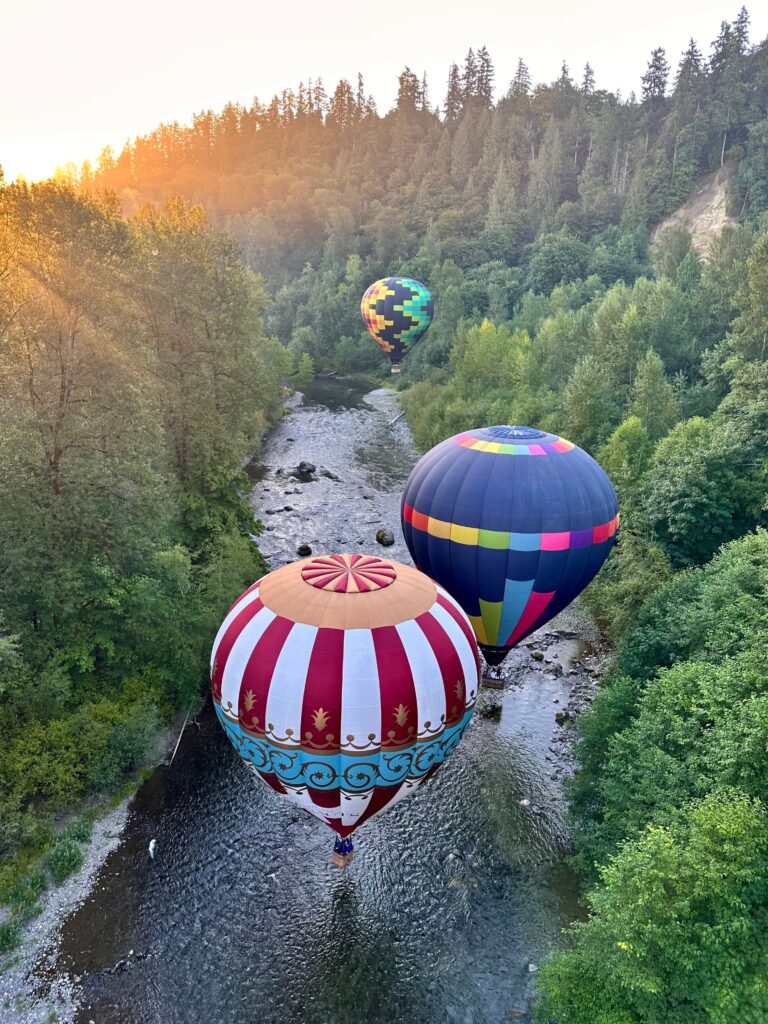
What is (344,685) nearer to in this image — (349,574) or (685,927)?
(349,574)

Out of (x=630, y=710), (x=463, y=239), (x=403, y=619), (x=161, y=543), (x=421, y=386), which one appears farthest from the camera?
(x=463, y=239)

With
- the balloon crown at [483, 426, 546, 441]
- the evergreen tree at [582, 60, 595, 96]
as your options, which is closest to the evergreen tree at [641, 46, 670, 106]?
the evergreen tree at [582, 60, 595, 96]

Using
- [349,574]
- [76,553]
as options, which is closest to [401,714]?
[349,574]

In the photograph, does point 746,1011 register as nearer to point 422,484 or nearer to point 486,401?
point 422,484

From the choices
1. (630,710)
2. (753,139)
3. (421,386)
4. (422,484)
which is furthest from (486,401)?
(753,139)

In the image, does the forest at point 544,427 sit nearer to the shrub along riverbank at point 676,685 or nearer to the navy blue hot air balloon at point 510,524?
the shrub along riverbank at point 676,685

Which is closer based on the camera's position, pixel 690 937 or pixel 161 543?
pixel 690 937
